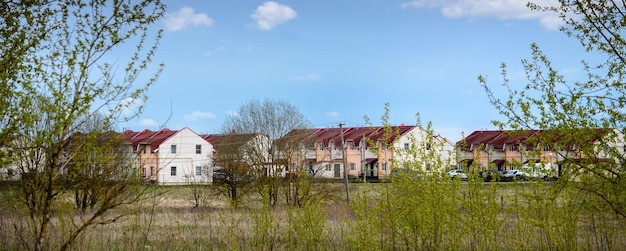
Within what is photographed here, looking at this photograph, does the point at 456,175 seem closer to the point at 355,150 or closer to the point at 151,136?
the point at 151,136

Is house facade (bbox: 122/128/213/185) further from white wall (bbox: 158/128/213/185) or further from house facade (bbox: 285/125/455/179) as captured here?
house facade (bbox: 285/125/455/179)

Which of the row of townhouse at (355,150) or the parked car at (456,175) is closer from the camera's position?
the row of townhouse at (355,150)

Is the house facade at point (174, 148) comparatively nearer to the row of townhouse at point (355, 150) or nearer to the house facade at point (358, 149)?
the row of townhouse at point (355, 150)

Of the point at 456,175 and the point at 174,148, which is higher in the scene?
the point at 174,148

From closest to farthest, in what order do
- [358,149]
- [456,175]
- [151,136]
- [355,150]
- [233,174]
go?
[456,175]
[233,174]
[151,136]
[358,149]
[355,150]

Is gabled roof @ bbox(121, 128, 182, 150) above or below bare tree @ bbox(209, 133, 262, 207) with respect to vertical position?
above

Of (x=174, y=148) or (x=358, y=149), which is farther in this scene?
(x=358, y=149)

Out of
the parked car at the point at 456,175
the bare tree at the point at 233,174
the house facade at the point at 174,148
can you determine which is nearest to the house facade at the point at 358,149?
the parked car at the point at 456,175

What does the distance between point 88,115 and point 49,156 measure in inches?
25.8

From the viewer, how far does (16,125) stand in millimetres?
7020

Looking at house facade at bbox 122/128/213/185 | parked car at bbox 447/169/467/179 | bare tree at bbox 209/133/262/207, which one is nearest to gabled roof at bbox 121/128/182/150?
house facade at bbox 122/128/213/185

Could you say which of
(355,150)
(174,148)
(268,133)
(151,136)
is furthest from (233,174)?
(355,150)

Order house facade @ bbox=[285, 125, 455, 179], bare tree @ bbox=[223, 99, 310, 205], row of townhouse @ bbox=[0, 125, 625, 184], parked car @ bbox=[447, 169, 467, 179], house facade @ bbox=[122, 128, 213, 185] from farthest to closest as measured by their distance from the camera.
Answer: house facade @ bbox=[122, 128, 213, 185] → bare tree @ bbox=[223, 99, 310, 205] → house facade @ bbox=[285, 125, 455, 179] → parked car @ bbox=[447, 169, 467, 179] → row of townhouse @ bbox=[0, 125, 625, 184]

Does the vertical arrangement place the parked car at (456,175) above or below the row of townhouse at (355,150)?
below
